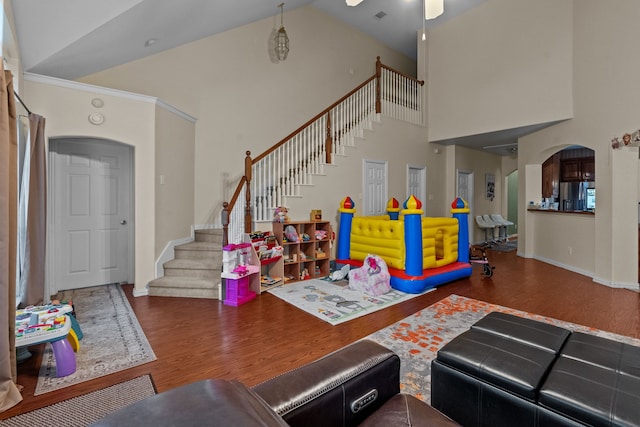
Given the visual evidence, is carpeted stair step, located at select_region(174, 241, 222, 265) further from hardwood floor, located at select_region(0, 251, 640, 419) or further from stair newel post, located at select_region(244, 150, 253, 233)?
hardwood floor, located at select_region(0, 251, 640, 419)

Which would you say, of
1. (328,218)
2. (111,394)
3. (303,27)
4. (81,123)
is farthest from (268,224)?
(303,27)

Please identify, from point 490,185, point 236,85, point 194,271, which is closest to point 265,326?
point 194,271

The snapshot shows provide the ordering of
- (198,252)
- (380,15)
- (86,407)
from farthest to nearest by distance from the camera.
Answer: (380,15), (198,252), (86,407)

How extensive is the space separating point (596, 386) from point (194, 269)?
438 cm

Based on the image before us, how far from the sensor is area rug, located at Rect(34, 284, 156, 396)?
2354 millimetres

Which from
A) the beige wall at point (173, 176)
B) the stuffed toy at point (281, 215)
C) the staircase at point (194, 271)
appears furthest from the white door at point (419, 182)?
the beige wall at point (173, 176)

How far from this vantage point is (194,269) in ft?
14.8

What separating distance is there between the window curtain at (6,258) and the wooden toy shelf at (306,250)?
3.16m

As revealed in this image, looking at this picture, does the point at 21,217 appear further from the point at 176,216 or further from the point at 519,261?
the point at 519,261

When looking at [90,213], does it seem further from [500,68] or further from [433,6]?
[500,68]

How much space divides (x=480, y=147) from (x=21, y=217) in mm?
9468

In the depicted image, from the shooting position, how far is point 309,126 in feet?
18.5

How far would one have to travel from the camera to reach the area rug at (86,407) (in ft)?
6.10

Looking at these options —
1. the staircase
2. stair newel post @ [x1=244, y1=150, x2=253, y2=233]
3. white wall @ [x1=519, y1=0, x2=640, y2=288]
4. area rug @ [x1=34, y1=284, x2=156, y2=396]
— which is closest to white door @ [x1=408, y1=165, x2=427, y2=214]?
white wall @ [x1=519, y1=0, x2=640, y2=288]
